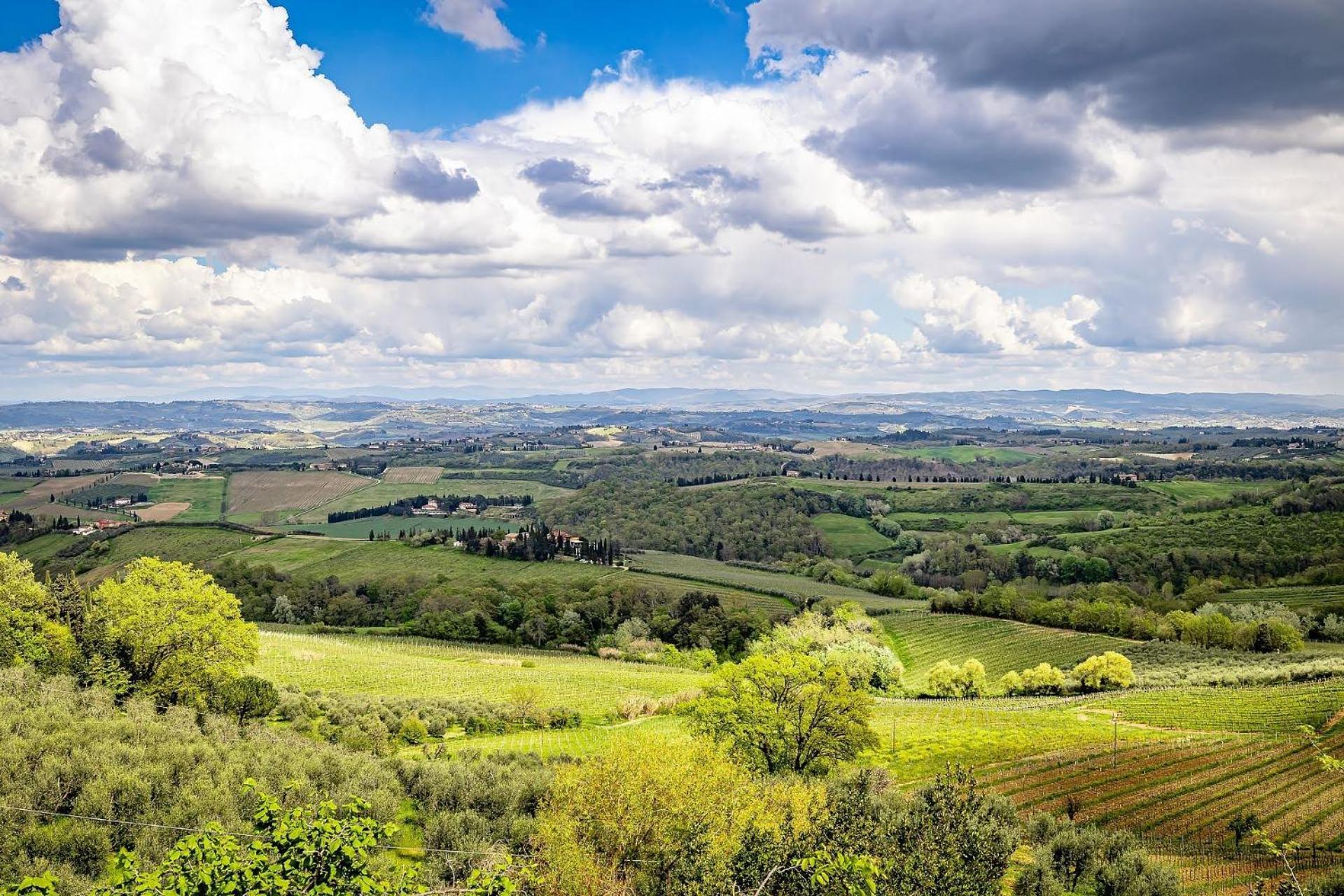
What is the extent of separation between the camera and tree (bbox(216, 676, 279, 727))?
4609cm

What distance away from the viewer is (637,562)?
169750 millimetres

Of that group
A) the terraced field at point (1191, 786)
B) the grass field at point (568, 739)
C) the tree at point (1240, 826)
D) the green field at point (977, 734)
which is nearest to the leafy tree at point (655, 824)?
the grass field at point (568, 739)

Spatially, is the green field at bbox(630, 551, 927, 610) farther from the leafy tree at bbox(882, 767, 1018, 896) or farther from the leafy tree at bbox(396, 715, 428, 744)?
the leafy tree at bbox(882, 767, 1018, 896)

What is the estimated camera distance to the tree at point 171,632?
45.7 metres

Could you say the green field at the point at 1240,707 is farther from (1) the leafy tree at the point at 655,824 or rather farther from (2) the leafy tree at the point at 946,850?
(1) the leafy tree at the point at 655,824

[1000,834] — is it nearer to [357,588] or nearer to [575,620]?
[575,620]

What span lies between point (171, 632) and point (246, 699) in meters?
5.63

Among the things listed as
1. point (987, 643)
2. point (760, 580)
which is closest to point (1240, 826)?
point (987, 643)

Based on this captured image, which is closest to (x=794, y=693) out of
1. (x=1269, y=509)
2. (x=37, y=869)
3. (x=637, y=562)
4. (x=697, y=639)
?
(x=37, y=869)

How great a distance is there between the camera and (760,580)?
155625mm

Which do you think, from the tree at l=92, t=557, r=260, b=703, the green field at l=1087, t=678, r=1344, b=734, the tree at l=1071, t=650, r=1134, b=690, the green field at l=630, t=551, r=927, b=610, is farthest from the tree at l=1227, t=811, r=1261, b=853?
the green field at l=630, t=551, r=927, b=610

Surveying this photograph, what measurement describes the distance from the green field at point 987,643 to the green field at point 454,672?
109 ft

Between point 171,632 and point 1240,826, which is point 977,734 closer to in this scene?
point 1240,826

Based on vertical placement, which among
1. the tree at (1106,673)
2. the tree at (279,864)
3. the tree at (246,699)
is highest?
the tree at (279,864)
